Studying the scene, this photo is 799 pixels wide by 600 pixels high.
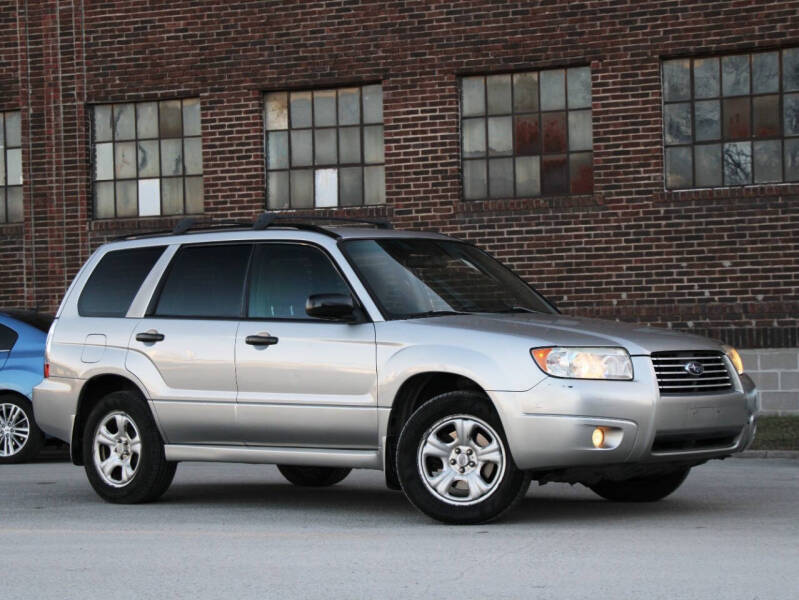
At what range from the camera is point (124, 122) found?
824 inches

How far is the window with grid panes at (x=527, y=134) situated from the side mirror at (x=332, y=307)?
9.65 meters

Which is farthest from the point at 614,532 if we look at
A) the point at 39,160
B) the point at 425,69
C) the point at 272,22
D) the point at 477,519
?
the point at 39,160

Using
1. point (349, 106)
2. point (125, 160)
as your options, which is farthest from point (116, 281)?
point (125, 160)

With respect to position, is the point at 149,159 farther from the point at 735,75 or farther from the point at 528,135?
the point at 735,75

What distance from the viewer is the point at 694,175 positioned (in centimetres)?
1822

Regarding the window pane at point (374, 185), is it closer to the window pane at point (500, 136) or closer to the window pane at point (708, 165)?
the window pane at point (500, 136)

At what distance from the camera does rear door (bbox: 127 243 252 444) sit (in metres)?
10.0

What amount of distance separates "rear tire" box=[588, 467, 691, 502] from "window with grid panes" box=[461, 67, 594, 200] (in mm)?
8721

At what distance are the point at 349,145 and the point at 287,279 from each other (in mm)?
9877

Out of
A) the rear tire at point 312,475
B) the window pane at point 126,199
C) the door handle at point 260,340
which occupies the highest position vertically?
the window pane at point 126,199

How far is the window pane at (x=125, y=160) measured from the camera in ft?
68.5

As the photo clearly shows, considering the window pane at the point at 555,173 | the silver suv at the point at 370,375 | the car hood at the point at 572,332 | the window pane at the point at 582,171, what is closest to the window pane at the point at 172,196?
the window pane at the point at 555,173

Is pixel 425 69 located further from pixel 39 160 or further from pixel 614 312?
pixel 39 160

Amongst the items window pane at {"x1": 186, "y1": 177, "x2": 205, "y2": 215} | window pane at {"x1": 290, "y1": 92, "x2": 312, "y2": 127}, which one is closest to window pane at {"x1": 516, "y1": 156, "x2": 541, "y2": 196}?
window pane at {"x1": 290, "y1": 92, "x2": 312, "y2": 127}
